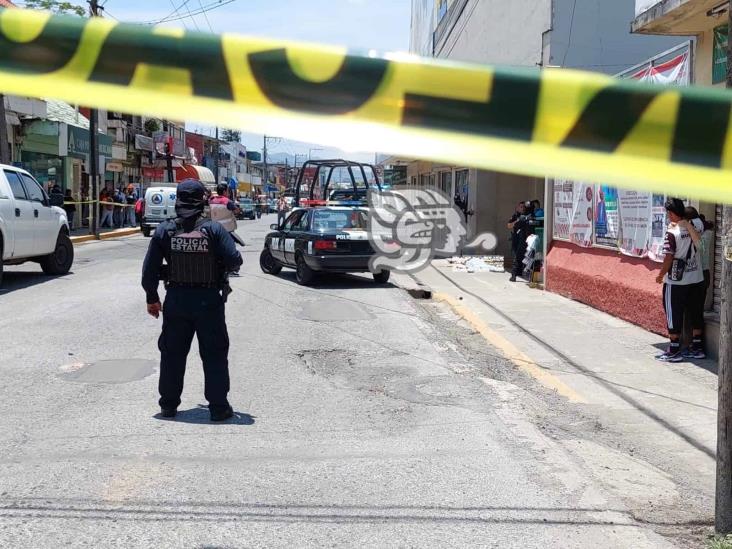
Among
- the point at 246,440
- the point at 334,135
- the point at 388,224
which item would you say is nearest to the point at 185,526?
the point at 246,440

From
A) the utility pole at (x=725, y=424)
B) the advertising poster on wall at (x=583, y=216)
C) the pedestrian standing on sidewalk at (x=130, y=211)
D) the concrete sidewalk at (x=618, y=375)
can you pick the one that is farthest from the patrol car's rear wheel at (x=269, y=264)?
the pedestrian standing on sidewalk at (x=130, y=211)

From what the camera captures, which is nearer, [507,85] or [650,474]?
[507,85]

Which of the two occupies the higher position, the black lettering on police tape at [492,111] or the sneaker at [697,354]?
the black lettering on police tape at [492,111]

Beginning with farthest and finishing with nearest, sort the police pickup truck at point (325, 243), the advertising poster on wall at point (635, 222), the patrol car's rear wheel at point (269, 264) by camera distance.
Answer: the patrol car's rear wheel at point (269, 264) < the police pickup truck at point (325, 243) < the advertising poster on wall at point (635, 222)

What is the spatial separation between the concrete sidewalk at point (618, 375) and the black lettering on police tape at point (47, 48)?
418 cm

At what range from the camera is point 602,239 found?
12.4m

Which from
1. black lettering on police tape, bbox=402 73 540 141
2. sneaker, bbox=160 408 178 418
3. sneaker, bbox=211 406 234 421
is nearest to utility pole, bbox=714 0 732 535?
black lettering on police tape, bbox=402 73 540 141

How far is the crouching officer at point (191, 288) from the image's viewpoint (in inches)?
234

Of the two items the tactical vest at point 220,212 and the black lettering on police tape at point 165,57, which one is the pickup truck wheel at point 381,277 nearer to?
the tactical vest at point 220,212

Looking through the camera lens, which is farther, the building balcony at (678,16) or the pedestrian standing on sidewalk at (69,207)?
the pedestrian standing on sidewalk at (69,207)

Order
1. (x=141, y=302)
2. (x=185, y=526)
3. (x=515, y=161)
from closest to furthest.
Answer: (x=515, y=161), (x=185, y=526), (x=141, y=302)

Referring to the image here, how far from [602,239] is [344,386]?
6472mm

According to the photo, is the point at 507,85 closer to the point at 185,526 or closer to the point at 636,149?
the point at 636,149

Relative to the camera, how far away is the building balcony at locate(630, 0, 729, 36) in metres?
8.12
